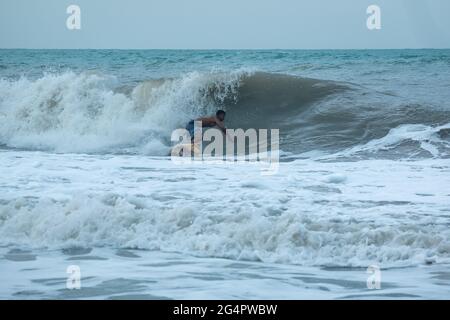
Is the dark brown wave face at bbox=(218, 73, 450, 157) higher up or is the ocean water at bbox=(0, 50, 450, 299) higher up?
the dark brown wave face at bbox=(218, 73, 450, 157)

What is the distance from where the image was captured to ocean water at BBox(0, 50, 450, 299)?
488 cm

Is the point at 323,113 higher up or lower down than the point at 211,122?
higher up

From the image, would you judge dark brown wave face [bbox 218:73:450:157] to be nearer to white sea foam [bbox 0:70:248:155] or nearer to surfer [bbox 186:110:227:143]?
white sea foam [bbox 0:70:248:155]

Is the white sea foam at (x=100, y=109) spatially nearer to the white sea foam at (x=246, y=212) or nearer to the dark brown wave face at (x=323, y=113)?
the dark brown wave face at (x=323, y=113)

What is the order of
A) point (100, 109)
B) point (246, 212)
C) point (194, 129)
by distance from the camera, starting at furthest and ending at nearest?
point (100, 109), point (194, 129), point (246, 212)

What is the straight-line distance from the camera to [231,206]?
6.80 metres

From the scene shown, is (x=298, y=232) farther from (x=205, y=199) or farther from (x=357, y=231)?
→ (x=205, y=199)

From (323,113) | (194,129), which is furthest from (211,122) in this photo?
(323,113)

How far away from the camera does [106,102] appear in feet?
49.3

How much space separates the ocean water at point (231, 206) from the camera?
488cm

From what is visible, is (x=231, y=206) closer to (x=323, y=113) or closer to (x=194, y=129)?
(x=194, y=129)

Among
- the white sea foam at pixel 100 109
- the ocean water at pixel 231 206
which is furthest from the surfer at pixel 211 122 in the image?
the white sea foam at pixel 100 109

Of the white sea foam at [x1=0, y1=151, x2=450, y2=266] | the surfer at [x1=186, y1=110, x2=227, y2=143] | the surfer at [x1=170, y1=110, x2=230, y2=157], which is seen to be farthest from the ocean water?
Answer: the surfer at [x1=186, y1=110, x2=227, y2=143]

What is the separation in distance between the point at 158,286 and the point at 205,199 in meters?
2.54
